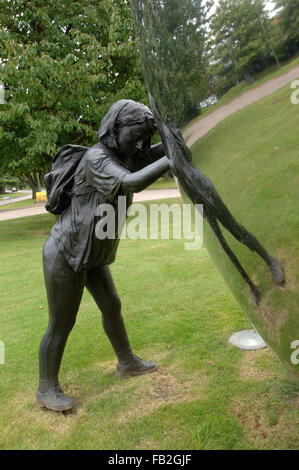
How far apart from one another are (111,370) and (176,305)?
5.08ft

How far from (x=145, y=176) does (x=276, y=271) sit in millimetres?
771

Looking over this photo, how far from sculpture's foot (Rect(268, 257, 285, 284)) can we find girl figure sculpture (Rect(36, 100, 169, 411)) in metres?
0.67

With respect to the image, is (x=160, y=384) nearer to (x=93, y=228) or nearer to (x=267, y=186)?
(x=93, y=228)

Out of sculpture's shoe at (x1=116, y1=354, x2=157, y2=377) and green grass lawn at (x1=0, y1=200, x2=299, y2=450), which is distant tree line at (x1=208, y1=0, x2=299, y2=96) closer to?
green grass lawn at (x1=0, y1=200, x2=299, y2=450)

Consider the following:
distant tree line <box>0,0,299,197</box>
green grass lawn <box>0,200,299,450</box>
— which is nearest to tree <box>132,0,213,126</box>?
green grass lawn <box>0,200,299,450</box>

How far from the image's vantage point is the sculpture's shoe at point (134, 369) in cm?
331

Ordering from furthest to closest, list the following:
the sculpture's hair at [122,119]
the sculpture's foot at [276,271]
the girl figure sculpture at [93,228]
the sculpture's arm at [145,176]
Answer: the sculpture's hair at [122,119]
the girl figure sculpture at [93,228]
the sculpture's arm at [145,176]
the sculpture's foot at [276,271]

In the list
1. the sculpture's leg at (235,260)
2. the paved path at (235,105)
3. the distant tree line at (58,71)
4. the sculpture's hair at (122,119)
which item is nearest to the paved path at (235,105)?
the paved path at (235,105)

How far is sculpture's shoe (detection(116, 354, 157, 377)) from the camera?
331 centimetres

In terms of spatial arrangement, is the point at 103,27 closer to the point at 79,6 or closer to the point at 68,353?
the point at 79,6

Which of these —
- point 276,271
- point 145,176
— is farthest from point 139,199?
point 276,271

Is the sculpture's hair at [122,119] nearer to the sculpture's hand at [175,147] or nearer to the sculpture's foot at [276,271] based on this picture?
the sculpture's hand at [175,147]

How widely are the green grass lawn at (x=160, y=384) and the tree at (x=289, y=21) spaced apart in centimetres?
195
